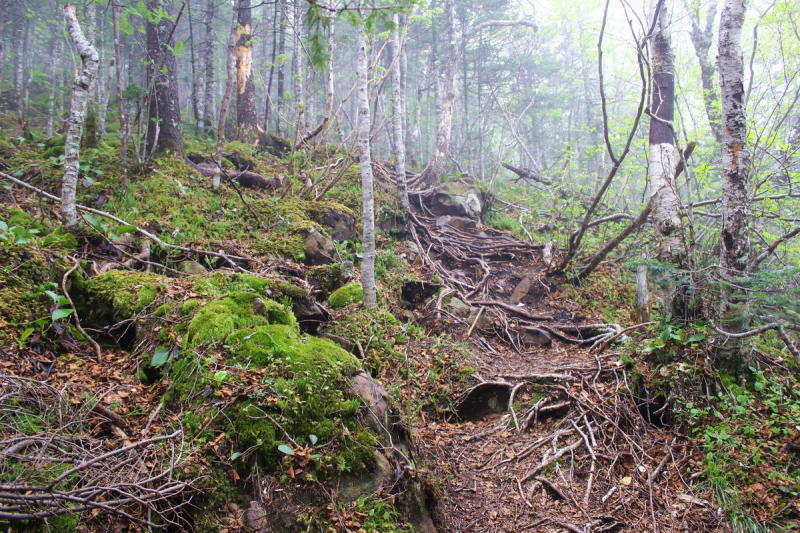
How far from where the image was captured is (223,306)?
14.2 ft

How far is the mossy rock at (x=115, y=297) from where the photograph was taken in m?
4.51

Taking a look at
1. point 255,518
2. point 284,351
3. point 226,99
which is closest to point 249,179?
point 226,99

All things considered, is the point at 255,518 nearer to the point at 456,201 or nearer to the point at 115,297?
the point at 115,297

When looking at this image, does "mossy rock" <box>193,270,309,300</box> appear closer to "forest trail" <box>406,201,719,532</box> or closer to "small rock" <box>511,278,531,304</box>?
"forest trail" <box>406,201,719,532</box>

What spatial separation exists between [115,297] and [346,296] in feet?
10.8

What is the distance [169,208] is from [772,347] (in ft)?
32.4

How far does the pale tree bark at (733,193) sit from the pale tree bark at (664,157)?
0.62 meters

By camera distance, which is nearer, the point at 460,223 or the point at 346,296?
the point at 346,296

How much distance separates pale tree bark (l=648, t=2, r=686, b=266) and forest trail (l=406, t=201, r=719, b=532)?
179 centimetres

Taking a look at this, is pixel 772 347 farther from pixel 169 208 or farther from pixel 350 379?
pixel 169 208

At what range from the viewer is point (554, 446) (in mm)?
4852

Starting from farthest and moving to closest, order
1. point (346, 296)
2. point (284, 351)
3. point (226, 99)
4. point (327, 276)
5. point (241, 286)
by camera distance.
→ 1. point (226, 99)
2. point (327, 276)
3. point (346, 296)
4. point (241, 286)
5. point (284, 351)

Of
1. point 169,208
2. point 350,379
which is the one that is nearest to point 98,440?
point 350,379

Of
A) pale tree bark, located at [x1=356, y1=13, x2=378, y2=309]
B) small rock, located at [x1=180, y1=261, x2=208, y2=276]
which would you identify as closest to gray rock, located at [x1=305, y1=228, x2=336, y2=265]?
pale tree bark, located at [x1=356, y1=13, x2=378, y2=309]
